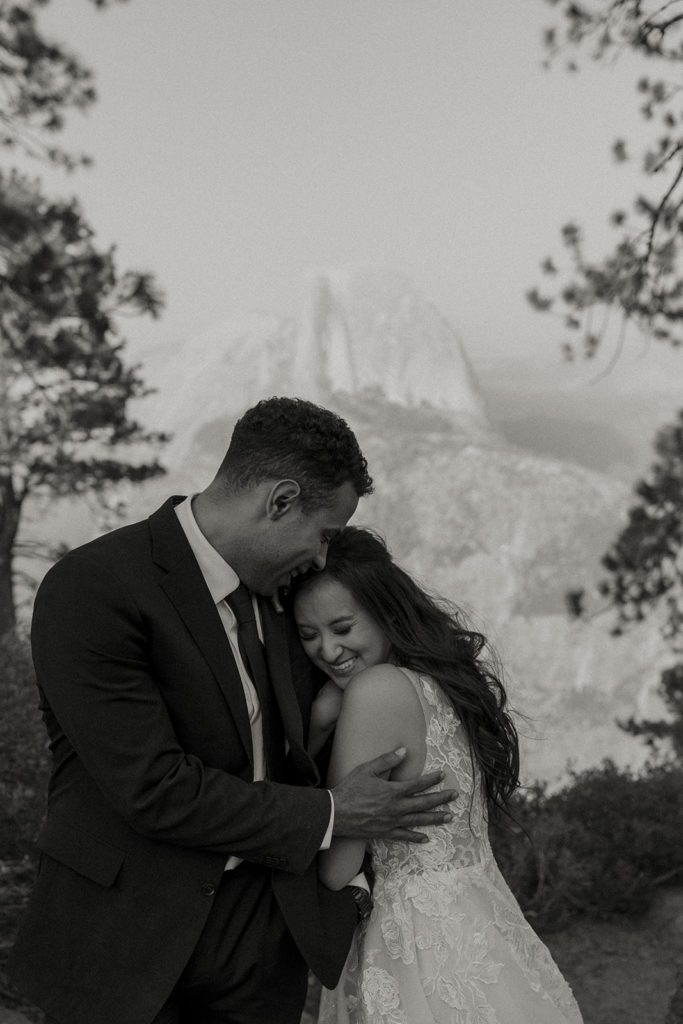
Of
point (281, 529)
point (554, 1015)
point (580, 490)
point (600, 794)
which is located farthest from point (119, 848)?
point (580, 490)

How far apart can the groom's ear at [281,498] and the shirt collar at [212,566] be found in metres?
0.15

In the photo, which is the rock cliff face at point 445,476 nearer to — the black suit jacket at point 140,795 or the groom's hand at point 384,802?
the groom's hand at point 384,802

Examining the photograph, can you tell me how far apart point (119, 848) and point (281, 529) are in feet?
2.50

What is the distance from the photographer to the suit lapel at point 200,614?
1997 millimetres

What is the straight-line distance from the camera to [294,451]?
2121 millimetres

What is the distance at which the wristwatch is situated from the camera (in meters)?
2.24

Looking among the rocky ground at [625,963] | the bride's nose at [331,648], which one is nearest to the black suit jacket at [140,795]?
the bride's nose at [331,648]

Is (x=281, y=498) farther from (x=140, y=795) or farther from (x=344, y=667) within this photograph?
(x=140, y=795)

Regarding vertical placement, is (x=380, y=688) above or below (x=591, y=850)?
below

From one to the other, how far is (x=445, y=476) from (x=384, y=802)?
93.2 meters

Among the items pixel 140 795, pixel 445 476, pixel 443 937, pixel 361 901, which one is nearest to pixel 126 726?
pixel 140 795

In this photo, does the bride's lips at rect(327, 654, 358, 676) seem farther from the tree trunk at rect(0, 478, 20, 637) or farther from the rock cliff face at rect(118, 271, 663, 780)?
the rock cliff face at rect(118, 271, 663, 780)

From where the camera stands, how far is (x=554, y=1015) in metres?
2.38

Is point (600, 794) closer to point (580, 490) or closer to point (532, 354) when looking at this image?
point (580, 490)
